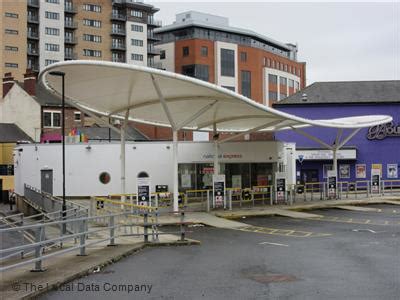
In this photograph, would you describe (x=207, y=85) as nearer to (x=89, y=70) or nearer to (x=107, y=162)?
(x=89, y=70)

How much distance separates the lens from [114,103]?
3203 cm

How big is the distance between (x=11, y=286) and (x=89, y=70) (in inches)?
629

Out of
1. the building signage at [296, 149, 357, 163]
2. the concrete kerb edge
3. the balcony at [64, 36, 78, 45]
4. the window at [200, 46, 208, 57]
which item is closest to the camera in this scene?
the concrete kerb edge

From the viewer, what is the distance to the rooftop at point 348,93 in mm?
53594

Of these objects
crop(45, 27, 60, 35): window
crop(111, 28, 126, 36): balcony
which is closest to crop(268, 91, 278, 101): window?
crop(111, 28, 126, 36): balcony

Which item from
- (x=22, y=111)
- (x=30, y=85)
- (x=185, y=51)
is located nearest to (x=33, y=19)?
(x=185, y=51)

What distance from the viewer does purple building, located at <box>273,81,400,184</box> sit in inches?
2036

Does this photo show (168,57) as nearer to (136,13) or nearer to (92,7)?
(136,13)

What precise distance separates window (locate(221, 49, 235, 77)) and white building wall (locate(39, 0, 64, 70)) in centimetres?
3094

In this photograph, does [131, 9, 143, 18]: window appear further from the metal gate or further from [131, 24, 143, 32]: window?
the metal gate

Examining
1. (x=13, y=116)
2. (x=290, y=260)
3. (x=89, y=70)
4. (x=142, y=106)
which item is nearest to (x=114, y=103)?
(x=142, y=106)

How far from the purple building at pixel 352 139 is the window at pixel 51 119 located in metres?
29.0

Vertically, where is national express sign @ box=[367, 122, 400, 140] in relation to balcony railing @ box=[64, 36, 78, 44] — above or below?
below

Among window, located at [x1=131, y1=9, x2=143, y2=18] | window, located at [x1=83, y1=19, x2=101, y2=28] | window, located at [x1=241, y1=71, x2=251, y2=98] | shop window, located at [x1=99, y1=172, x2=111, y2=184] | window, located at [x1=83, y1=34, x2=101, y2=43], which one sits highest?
window, located at [x1=131, y1=9, x2=143, y2=18]
